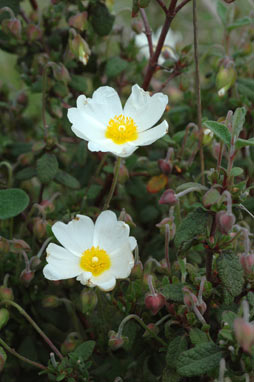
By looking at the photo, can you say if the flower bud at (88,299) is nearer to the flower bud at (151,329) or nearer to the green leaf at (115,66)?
the flower bud at (151,329)

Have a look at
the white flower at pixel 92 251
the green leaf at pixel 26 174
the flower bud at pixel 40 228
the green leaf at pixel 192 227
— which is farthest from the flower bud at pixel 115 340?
the green leaf at pixel 26 174

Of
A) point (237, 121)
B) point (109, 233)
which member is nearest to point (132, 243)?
point (109, 233)

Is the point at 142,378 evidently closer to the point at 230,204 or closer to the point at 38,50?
the point at 230,204

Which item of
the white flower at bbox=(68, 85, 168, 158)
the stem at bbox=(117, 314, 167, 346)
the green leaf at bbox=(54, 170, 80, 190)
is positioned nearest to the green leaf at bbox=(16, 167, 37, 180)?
the green leaf at bbox=(54, 170, 80, 190)

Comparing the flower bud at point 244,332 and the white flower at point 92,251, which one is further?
the white flower at point 92,251

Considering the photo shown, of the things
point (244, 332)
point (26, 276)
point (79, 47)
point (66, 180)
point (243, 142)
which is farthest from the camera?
point (66, 180)

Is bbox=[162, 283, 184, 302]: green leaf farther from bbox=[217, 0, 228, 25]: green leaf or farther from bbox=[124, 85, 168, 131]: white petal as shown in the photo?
bbox=[217, 0, 228, 25]: green leaf

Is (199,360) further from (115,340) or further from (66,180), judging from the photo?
(66,180)
